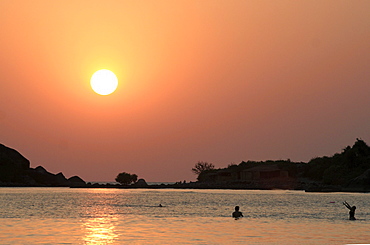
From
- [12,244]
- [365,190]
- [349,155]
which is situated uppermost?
[349,155]

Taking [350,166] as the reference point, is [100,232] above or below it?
below

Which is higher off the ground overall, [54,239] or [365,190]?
[365,190]

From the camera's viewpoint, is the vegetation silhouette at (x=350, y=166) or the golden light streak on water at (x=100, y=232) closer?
the golden light streak on water at (x=100, y=232)

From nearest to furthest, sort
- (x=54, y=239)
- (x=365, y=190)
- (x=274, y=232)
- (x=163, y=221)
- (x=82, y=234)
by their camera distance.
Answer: (x=54, y=239)
(x=82, y=234)
(x=274, y=232)
(x=163, y=221)
(x=365, y=190)

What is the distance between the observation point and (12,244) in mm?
43000

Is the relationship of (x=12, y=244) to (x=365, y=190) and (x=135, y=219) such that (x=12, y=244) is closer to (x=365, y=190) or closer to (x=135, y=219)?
(x=135, y=219)

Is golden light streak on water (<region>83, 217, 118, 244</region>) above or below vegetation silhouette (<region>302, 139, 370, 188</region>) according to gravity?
below

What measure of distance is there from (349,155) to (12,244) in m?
157

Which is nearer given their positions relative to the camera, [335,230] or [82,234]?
[82,234]

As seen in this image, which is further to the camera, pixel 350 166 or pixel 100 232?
pixel 350 166

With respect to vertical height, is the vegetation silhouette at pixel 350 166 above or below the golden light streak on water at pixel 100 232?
above

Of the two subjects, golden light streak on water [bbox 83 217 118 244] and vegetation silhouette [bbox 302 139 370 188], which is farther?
vegetation silhouette [bbox 302 139 370 188]

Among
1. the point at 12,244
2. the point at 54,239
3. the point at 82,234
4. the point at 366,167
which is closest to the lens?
the point at 12,244

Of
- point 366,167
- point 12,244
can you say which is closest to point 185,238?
point 12,244
